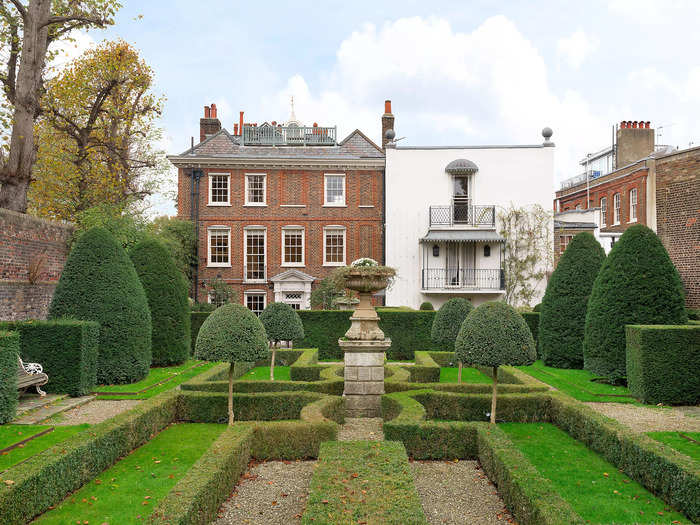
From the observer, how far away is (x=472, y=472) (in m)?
7.27

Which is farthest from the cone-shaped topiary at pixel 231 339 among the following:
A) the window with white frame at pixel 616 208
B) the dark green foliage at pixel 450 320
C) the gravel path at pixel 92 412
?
the window with white frame at pixel 616 208

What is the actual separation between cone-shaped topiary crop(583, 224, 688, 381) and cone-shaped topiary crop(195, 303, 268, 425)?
8426mm

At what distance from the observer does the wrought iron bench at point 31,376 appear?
1027cm

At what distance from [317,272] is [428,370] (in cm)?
1320

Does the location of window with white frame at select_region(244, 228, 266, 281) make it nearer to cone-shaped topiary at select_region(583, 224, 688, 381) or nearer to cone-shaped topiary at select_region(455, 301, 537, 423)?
cone-shaped topiary at select_region(583, 224, 688, 381)

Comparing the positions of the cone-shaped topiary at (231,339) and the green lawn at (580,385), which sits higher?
the cone-shaped topiary at (231,339)

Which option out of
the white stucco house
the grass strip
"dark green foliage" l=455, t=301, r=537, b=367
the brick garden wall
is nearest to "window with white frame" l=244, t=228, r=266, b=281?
the white stucco house

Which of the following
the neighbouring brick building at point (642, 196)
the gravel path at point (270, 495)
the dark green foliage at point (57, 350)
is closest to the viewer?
the gravel path at point (270, 495)

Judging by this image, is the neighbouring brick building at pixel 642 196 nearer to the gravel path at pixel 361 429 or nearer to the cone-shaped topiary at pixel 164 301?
the gravel path at pixel 361 429

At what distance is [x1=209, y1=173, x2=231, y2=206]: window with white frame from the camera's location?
26.0 meters

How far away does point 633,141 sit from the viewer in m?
33.1

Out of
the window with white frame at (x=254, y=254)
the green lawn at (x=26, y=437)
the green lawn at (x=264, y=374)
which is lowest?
the green lawn at (x=264, y=374)

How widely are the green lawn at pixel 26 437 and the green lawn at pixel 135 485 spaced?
1308 millimetres

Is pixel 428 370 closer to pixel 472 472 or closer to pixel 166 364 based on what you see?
pixel 472 472
